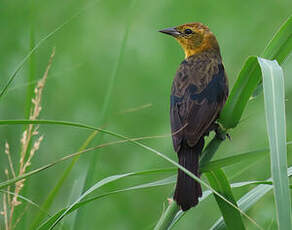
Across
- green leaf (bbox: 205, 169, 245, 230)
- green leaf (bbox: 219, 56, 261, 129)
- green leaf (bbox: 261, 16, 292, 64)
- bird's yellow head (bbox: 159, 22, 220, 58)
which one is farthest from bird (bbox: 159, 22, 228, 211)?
green leaf (bbox: 261, 16, 292, 64)

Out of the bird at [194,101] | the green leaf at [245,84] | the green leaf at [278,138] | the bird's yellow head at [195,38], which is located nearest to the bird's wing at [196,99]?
the bird at [194,101]

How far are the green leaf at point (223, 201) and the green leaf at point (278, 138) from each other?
427 millimetres

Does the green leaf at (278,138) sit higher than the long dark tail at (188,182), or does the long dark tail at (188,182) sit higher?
the green leaf at (278,138)

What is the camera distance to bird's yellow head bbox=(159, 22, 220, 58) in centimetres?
372

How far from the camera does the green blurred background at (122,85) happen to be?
14.0ft

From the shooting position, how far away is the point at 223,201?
1.99 metres

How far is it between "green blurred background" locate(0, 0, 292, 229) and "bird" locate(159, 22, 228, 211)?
50 centimetres

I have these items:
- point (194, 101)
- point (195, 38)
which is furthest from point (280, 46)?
point (195, 38)

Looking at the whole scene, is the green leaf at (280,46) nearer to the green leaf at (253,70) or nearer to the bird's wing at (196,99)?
the green leaf at (253,70)

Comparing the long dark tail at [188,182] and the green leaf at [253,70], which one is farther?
the long dark tail at [188,182]

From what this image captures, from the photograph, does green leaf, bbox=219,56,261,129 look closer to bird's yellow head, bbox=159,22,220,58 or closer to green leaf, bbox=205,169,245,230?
green leaf, bbox=205,169,245,230

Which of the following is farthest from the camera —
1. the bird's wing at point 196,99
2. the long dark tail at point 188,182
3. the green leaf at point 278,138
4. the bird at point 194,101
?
the bird's wing at point 196,99

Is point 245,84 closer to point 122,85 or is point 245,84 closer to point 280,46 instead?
point 280,46

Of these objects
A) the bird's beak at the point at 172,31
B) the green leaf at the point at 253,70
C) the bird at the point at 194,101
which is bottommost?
the bird at the point at 194,101
